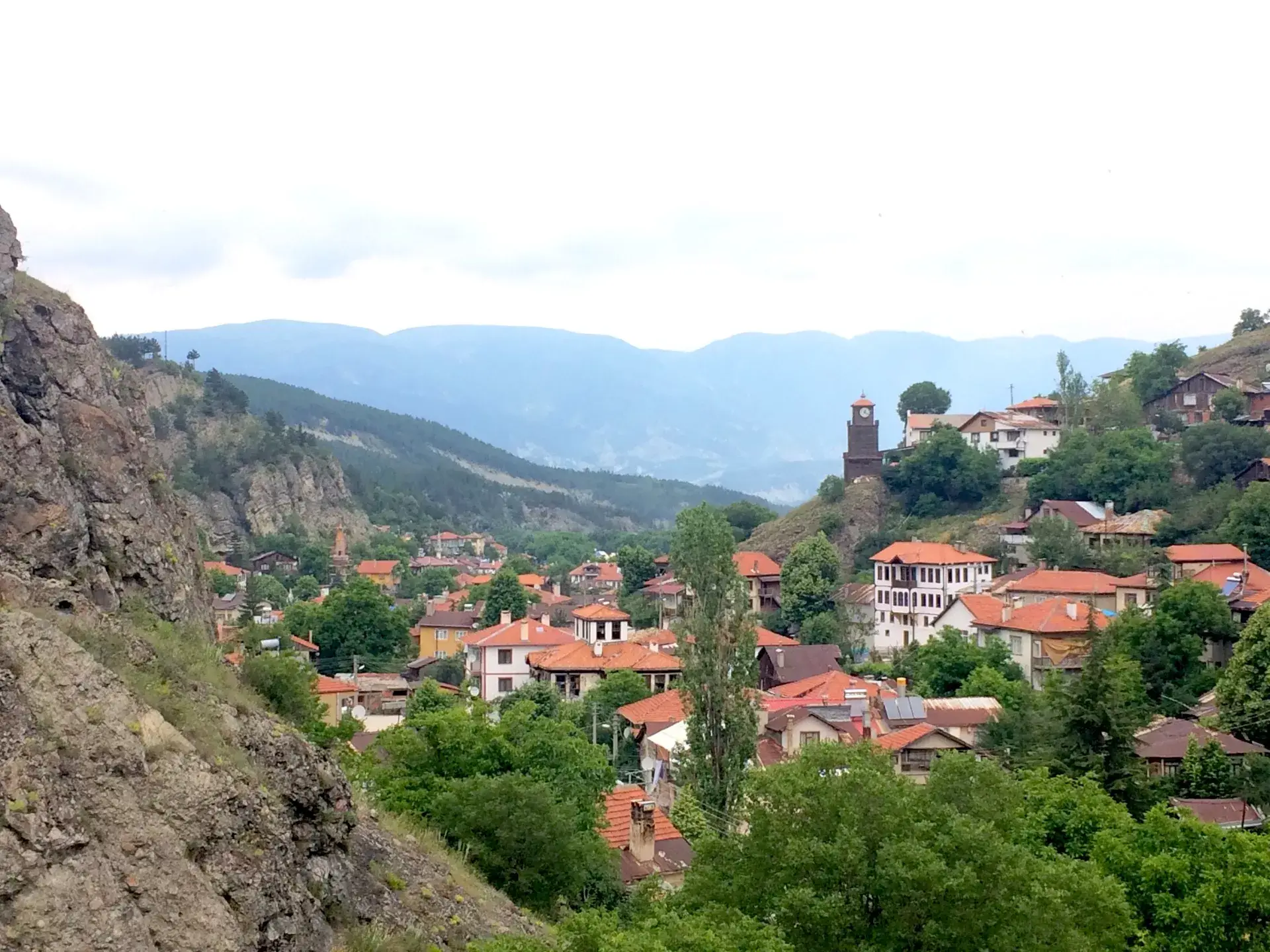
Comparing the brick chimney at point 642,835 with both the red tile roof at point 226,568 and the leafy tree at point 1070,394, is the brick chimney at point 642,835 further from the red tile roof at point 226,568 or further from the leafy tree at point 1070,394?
the leafy tree at point 1070,394

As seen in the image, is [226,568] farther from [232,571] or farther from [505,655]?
[505,655]

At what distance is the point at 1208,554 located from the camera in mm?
50250

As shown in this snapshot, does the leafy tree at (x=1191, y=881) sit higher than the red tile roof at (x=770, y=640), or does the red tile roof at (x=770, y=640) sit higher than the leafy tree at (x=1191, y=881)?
the leafy tree at (x=1191, y=881)

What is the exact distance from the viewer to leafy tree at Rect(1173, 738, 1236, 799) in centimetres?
2802

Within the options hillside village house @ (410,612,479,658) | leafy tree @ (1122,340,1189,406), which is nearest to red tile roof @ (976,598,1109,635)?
hillside village house @ (410,612,479,658)

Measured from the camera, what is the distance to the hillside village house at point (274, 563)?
94.9 meters

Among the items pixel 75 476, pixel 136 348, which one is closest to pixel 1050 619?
pixel 75 476

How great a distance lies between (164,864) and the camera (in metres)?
7.80

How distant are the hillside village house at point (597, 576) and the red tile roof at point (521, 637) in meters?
33.6

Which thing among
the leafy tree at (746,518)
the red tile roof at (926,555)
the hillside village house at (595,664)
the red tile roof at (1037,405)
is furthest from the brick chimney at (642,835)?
the red tile roof at (1037,405)

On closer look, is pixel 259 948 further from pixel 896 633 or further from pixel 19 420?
pixel 896 633

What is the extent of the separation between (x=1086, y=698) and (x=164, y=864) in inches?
853

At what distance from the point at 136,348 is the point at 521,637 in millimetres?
88564

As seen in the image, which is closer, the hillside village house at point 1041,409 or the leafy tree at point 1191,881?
the leafy tree at point 1191,881
